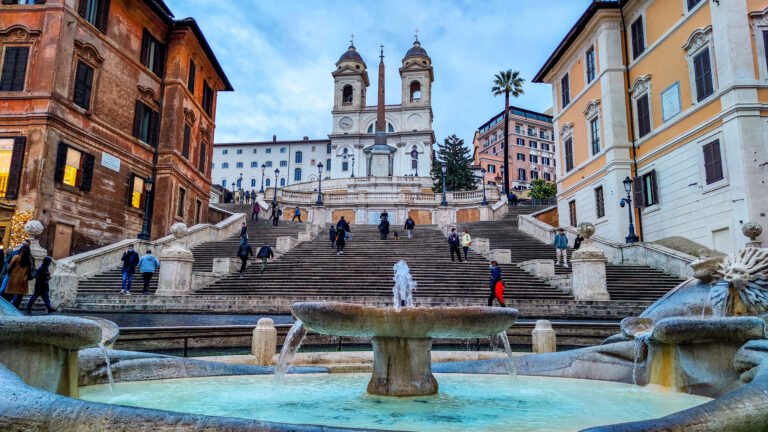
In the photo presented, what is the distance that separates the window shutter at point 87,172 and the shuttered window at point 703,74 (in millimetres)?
26645

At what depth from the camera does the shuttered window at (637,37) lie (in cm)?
2527

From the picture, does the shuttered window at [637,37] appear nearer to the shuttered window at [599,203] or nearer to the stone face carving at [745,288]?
the shuttered window at [599,203]

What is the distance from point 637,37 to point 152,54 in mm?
26196

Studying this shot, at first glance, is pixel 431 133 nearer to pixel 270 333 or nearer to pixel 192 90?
pixel 192 90

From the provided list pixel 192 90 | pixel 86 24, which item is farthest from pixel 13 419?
pixel 192 90

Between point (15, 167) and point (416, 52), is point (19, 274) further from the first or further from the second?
point (416, 52)

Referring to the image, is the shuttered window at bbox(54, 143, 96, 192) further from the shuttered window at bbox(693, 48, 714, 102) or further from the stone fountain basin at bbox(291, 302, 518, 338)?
the shuttered window at bbox(693, 48, 714, 102)

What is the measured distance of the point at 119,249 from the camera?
2127 centimetres

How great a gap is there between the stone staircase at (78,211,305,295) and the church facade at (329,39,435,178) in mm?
45050

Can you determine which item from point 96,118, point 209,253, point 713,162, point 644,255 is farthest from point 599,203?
point 96,118

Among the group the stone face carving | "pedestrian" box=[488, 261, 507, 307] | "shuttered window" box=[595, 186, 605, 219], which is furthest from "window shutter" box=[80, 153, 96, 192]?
"shuttered window" box=[595, 186, 605, 219]

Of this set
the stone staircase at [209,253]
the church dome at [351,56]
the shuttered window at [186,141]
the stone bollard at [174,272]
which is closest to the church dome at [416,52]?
the church dome at [351,56]

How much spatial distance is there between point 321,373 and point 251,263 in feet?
50.3

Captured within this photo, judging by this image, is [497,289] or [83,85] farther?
Result: [83,85]
